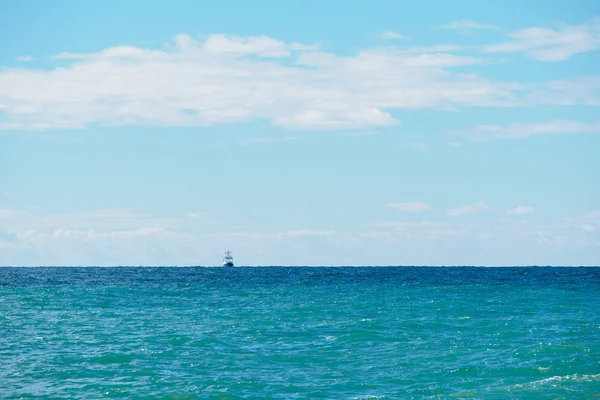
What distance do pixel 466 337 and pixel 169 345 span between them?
642 inches

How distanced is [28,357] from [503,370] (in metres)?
22.7

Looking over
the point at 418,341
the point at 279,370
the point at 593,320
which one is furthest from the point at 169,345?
the point at 593,320

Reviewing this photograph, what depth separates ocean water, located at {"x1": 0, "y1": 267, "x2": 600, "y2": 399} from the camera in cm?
2877

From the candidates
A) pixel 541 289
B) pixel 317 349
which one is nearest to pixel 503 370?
pixel 317 349

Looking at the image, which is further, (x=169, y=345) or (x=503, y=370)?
(x=169, y=345)

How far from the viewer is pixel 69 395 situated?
28.0 meters

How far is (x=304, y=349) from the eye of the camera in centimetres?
3666

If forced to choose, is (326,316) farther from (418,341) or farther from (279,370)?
(279,370)

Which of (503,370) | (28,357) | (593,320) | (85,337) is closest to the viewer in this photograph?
(503,370)

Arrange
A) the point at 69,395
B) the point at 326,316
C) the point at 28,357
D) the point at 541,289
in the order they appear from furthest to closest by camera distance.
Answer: the point at 541,289 → the point at 326,316 → the point at 28,357 → the point at 69,395

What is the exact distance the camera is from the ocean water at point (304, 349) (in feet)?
94.4

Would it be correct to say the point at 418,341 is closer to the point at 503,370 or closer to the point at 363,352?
the point at 363,352

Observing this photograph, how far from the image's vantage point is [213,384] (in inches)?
1158

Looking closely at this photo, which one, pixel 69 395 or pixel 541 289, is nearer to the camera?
pixel 69 395
